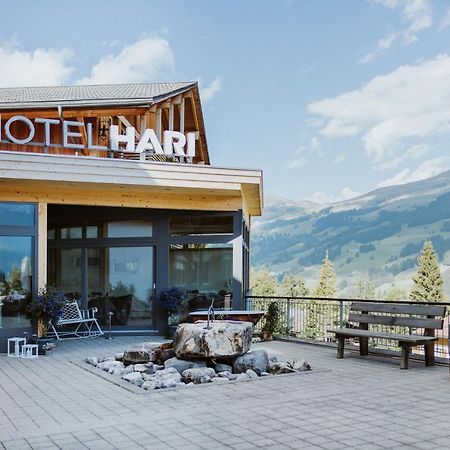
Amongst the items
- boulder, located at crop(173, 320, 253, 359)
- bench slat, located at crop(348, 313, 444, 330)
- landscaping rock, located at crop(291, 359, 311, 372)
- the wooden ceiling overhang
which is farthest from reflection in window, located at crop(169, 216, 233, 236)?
landscaping rock, located at crop(291, 359, 311, 372)

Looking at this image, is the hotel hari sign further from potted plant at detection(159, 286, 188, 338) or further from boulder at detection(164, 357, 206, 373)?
boulder at detection(164, 357, 206, 373)

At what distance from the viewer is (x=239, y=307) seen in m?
13.0

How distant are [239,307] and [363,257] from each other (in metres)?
98.1

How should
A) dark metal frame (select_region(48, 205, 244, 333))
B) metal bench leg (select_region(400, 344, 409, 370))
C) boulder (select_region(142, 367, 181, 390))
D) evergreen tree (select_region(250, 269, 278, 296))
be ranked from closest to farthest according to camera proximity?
boulder (select_region(142, 367, 181, 390)) → metal bench leg (select_region(400, 344, 409, 370)) → dark metal frame (select_region(48, 205, 244, 333)) → evergreen tree (select_region(250, 269, 278, 296))

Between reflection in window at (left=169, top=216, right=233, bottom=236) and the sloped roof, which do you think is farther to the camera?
the sloped roof

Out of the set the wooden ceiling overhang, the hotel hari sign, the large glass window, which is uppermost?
the hotel hari sign

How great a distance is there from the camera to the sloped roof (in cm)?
1377

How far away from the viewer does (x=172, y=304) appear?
12.7 m

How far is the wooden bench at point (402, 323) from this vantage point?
8711 millimetres

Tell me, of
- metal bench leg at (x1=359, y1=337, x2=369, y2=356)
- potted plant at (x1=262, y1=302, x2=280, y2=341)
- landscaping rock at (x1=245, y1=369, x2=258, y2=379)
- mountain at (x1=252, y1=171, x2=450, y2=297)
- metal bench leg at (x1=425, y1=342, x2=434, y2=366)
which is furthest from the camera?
Result: mountain at (x1=252, y1=171, x2=450, y2=297)

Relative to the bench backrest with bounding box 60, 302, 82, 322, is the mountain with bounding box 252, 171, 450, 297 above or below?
above

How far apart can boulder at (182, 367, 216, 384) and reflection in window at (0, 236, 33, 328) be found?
14.9ft

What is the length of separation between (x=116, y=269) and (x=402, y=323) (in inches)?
247

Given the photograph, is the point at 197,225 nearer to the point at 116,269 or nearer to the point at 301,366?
the point at 116,269
